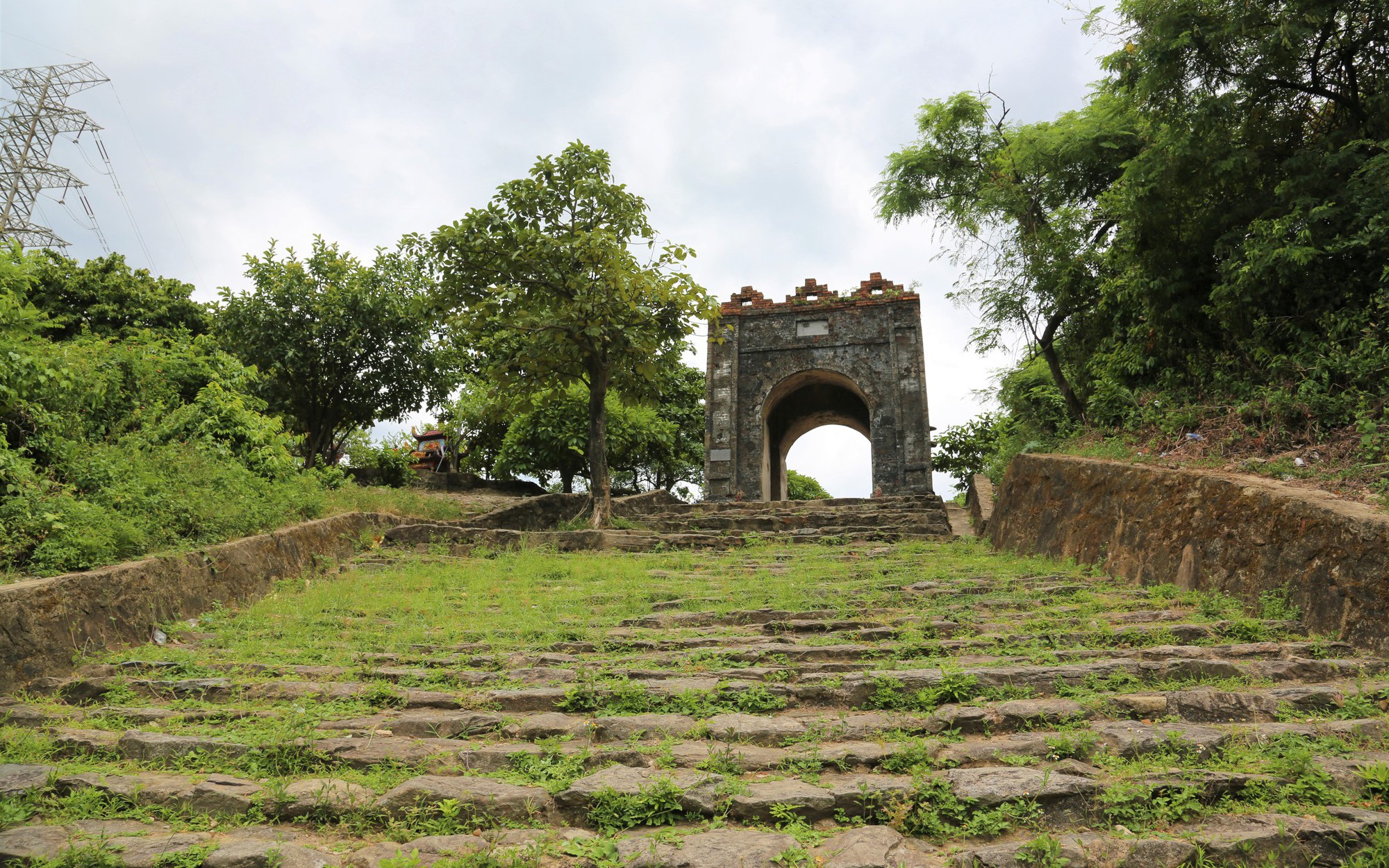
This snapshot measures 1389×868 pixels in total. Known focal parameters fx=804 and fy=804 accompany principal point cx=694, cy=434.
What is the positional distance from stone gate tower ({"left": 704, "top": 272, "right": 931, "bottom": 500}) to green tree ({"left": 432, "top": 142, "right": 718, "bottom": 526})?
6.88 m

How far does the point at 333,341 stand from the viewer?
18969 millimetres

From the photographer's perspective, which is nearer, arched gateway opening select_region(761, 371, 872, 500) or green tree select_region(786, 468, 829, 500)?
arched gateway opening select_region(761, 371, 872, 500)

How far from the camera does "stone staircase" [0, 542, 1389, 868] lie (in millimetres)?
3170

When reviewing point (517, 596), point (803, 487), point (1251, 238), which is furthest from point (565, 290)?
point (803, 487)

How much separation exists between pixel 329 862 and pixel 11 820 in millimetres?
1535

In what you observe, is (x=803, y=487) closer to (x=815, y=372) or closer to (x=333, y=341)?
(x=815, y=372)

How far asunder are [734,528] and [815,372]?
897 cm

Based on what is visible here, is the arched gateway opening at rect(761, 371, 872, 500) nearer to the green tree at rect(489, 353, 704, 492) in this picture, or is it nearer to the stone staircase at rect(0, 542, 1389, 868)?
the green tree at rect(489, 353, 704, 492)

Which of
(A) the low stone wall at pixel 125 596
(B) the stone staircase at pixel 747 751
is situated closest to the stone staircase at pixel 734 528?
(A) the low stone wall at pixel 125 596

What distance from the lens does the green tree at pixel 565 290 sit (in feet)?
41.0

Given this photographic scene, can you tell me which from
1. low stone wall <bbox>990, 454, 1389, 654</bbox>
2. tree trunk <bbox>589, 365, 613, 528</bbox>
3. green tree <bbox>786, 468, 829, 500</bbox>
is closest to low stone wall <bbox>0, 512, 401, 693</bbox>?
tree trunk <bbox>589, 365, 613, 528</bbox>

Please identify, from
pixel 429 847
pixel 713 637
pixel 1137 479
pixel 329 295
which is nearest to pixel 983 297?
pixel 1137 479

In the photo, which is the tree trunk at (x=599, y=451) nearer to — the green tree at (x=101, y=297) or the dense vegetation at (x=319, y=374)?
the dense vegetation at (x=319, y=374)

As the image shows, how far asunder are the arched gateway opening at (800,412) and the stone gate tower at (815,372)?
106 millimetres
